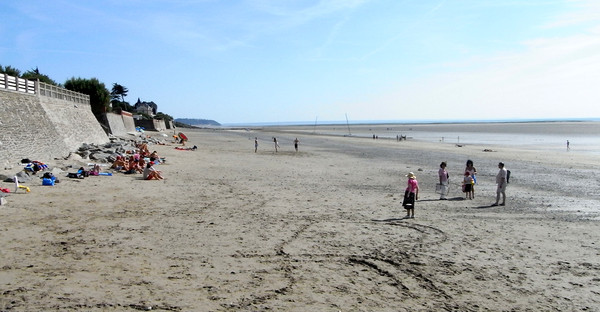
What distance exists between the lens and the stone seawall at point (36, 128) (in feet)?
64.0

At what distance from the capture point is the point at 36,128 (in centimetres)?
2266

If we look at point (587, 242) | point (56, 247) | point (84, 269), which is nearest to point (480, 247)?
point (587, 242)

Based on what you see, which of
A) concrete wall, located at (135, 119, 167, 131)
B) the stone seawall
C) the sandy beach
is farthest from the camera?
concrete wall, located at (135, 119, 167, 131)

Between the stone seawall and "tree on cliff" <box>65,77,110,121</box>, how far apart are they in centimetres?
1975

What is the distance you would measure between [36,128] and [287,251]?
19.1 meters

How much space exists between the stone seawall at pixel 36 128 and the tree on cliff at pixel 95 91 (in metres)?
19.8

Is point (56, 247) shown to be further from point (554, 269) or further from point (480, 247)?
point (554, 269)

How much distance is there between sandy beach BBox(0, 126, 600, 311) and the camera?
22.5 feet

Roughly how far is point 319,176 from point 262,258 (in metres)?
14.2

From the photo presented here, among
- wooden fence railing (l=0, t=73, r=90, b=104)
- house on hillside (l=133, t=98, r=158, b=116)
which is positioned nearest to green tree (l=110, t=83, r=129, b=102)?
house on hillside (l=133, t=98, r=158, b=116)

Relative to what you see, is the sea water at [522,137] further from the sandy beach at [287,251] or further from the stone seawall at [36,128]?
the stone seawall at [36,128]

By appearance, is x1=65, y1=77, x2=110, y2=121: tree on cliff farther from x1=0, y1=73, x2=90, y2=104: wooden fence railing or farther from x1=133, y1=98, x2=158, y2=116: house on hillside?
x1=133, y1=98, x2=158, y2=116: house on hillside

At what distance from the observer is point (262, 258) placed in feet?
28.6

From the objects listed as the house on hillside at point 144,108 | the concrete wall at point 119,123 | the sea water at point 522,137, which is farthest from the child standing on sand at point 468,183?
the house on hillside at point 144,108
